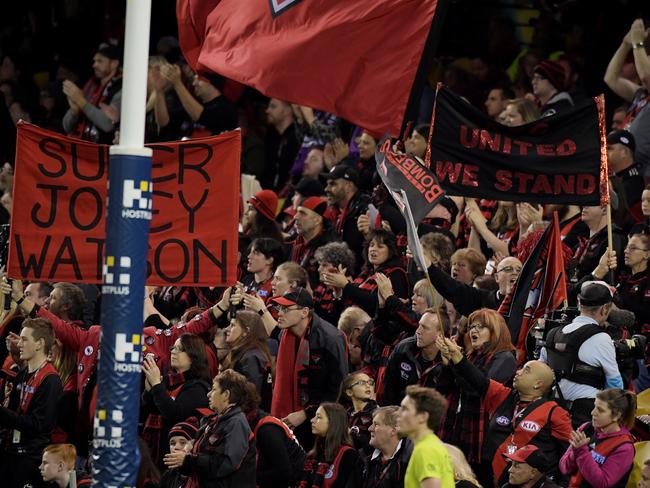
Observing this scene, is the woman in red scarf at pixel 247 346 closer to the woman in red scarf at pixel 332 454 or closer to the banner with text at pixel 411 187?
the woman in red scarf at pixel 332 454

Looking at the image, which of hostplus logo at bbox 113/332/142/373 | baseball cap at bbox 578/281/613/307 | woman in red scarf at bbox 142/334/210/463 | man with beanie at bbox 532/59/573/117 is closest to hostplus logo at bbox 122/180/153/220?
hostplus logo at bbox 113/332/142/373

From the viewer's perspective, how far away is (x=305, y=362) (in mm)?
13516

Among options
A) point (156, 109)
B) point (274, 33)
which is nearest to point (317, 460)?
point (274, 33)

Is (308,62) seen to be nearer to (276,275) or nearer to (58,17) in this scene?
(276,275)

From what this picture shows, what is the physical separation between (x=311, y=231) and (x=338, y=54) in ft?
10.5

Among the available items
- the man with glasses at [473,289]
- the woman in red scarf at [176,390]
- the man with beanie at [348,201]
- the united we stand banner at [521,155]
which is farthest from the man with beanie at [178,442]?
the man with beanie at [348,201]

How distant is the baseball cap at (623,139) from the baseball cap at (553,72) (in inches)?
88.4

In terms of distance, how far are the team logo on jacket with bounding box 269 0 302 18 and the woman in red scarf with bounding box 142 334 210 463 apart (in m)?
2.74

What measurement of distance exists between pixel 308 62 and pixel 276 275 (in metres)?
2.14

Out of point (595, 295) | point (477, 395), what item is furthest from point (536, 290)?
point (477, 395)

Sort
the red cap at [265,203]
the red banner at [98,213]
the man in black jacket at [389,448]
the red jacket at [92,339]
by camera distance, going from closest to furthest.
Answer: the man in black jacket at [389,448]
the red banner at [98,213]
the red jacket at [92,339]
the red cap at [265,203]

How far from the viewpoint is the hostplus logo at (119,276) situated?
30.3 ft

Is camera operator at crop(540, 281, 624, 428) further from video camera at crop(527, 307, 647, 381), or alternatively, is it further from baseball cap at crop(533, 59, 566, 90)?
baseball cap at crop(533, 59, 566, 90)

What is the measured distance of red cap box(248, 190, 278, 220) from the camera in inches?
660
